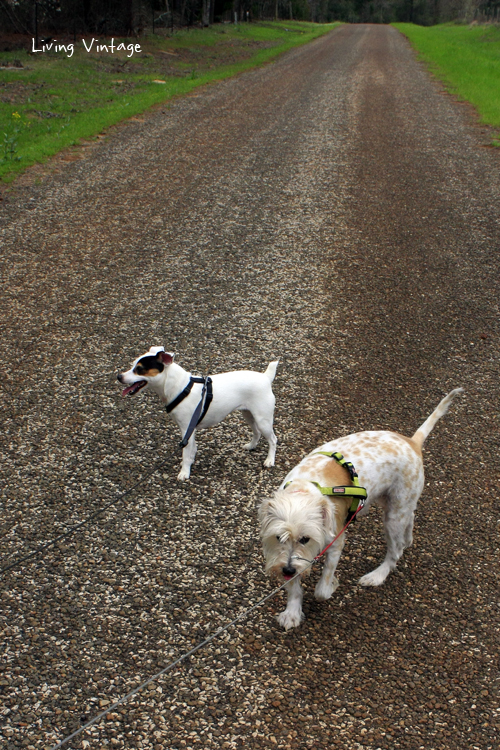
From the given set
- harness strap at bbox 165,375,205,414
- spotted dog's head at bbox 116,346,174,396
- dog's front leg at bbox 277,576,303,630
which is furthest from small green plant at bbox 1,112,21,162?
dog's front leg at bbox 277,576,303,630

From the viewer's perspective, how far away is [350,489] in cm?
370

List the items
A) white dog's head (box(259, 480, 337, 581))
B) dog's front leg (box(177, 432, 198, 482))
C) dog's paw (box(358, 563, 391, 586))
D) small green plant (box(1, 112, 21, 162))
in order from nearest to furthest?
1. white dog's head (box(259, 480, 337, 581))
2. dog's paw (box(358, 563, 391, 586))
3. dog's front leg (box(177, 432, 198, 482))
4. small green plant (box(1, 112, 21, 162))

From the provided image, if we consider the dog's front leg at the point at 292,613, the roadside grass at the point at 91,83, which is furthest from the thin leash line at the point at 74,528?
the roadside grass at the point at 91,83

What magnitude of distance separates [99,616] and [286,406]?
2773 mm

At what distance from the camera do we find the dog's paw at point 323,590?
13.0ft

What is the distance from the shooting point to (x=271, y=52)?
104 feet

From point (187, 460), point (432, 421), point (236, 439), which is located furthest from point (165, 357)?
point (432, 421)

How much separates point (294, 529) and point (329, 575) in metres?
0.81

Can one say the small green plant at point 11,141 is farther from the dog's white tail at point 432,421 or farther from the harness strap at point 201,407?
the dog's white tail at point 432,421

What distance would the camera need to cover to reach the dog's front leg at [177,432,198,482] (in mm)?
5078

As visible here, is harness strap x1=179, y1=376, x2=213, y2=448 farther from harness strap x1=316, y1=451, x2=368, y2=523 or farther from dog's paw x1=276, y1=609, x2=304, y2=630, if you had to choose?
dog's paw x1=276, y1=609, x2=304, y2=630

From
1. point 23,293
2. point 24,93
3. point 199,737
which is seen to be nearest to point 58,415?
point 23,293

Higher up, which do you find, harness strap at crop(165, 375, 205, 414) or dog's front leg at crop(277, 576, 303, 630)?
harness strap at crop(165, 375, 205, 414)

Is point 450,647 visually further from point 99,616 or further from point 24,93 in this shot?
point 24,93
